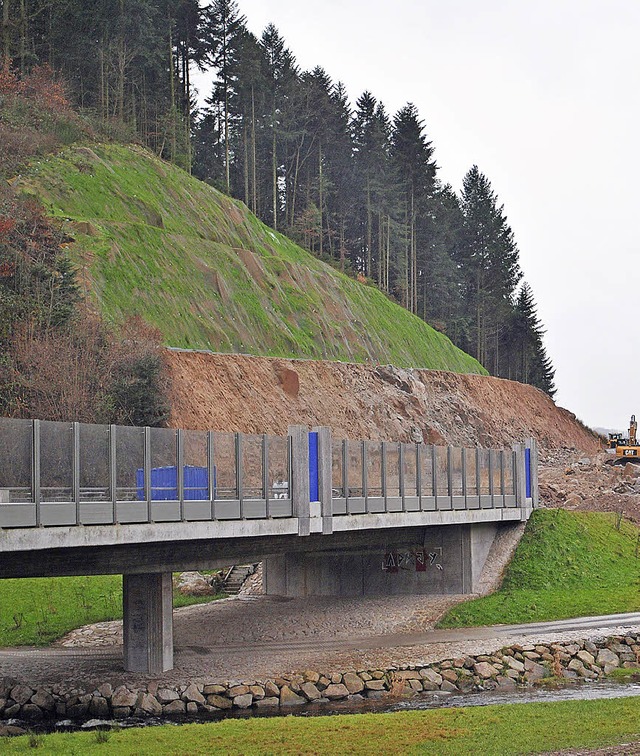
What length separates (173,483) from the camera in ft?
95.3

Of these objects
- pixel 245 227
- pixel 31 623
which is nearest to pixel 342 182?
pixel 245 227

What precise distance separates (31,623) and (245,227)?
1858 inches

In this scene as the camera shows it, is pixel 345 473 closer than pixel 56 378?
Yes

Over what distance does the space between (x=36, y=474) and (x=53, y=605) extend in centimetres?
2503

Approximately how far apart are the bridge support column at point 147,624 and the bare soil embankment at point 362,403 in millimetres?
25618

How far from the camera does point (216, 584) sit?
54500mm

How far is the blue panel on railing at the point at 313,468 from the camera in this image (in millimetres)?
34906

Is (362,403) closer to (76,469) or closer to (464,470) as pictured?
(464,470)

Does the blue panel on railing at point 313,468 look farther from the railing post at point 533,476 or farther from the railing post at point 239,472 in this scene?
the railing post at point 533,476

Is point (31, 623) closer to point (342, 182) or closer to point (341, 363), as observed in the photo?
point (341, 363)

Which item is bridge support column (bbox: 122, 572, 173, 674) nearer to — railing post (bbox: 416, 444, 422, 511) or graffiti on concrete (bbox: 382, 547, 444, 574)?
railing post (bbox: 416, 444, 422, 511)

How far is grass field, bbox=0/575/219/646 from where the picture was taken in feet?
144

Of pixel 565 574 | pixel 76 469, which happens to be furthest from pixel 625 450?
pixel 76 469

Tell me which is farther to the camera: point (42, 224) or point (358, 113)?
point (358, 113)
